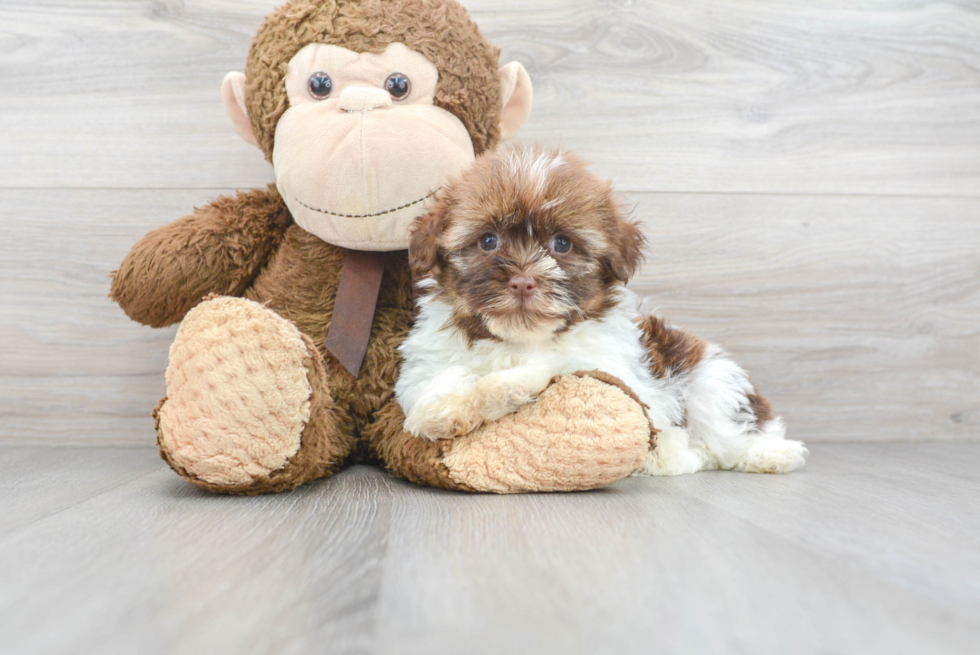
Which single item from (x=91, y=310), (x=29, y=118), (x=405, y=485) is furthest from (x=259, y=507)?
(x=29, y=118)

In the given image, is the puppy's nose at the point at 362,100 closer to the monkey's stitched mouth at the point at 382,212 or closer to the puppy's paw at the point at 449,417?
the monkey's stitched mouth at the point at 382,212

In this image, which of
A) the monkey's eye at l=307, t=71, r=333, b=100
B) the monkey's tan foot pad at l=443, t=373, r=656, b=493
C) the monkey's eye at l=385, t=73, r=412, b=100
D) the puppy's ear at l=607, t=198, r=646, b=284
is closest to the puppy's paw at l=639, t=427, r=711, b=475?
the monkey's tan foot pad at l=443, t=373, r=656, b=493

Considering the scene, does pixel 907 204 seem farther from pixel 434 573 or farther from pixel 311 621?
pixel 311 621

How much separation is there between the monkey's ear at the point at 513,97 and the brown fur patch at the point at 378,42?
9cm

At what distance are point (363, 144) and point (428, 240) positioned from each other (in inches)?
8.5

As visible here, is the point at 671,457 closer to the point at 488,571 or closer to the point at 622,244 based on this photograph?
the point at 622,244

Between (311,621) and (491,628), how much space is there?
0.55 feet

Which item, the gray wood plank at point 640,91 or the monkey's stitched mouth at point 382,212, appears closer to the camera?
the monkey's stitched mouth at point 382,212

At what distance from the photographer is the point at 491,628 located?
643 millimetres

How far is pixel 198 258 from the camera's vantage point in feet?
4.65

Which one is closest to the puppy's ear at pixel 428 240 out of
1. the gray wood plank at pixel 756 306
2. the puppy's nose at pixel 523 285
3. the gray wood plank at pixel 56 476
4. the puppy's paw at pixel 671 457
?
the puppy's nose at pixel 523 285

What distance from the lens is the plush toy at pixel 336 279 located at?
3.66 feet

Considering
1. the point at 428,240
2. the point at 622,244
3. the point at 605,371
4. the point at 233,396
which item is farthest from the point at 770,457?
the point at 233,396

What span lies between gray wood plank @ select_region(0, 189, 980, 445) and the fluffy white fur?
1.50ft
